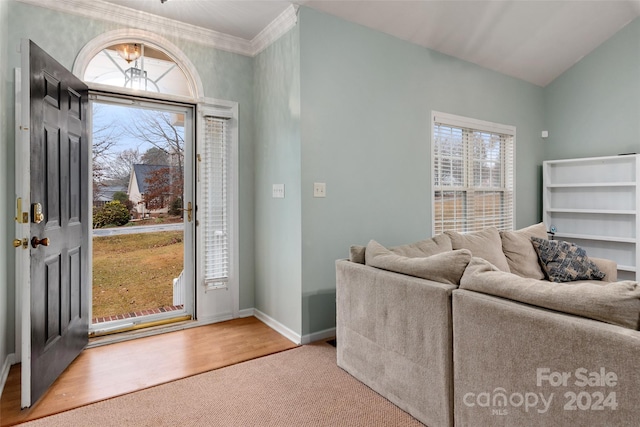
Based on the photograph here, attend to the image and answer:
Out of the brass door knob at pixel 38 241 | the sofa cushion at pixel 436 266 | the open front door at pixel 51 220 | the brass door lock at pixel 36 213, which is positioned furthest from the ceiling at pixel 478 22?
the sofa cushion at pixel 436 266

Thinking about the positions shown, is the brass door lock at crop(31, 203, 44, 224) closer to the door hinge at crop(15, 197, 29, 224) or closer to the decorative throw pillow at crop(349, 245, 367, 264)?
the door hinge at crop(15, 197, 29, 224)

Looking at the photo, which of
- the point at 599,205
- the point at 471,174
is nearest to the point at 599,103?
the point at 599,205

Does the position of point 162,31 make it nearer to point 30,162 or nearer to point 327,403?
point 30,162

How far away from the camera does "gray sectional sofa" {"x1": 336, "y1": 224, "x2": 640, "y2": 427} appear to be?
46.1 inches

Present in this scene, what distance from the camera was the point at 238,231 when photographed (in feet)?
11.4

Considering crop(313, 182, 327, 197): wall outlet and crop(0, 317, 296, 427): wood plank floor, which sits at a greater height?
crop(313, 182, 327, 197): wall outlet

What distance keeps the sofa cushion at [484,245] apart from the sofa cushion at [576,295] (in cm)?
124

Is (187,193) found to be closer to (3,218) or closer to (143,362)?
(3,218)

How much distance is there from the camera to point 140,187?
3.24 meters

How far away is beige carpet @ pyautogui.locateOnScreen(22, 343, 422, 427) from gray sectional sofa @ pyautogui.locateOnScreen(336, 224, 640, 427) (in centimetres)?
14

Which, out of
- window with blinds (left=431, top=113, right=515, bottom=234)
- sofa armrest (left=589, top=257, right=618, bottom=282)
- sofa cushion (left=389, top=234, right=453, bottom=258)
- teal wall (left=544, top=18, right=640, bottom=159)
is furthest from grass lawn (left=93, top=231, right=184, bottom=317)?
teal wall (left=544, top=18, right=640, bottom=159)

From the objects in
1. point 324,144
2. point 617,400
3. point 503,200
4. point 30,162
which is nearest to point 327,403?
point 617,400

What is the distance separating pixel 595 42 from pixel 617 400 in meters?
4.80

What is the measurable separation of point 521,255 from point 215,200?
9.36ft
